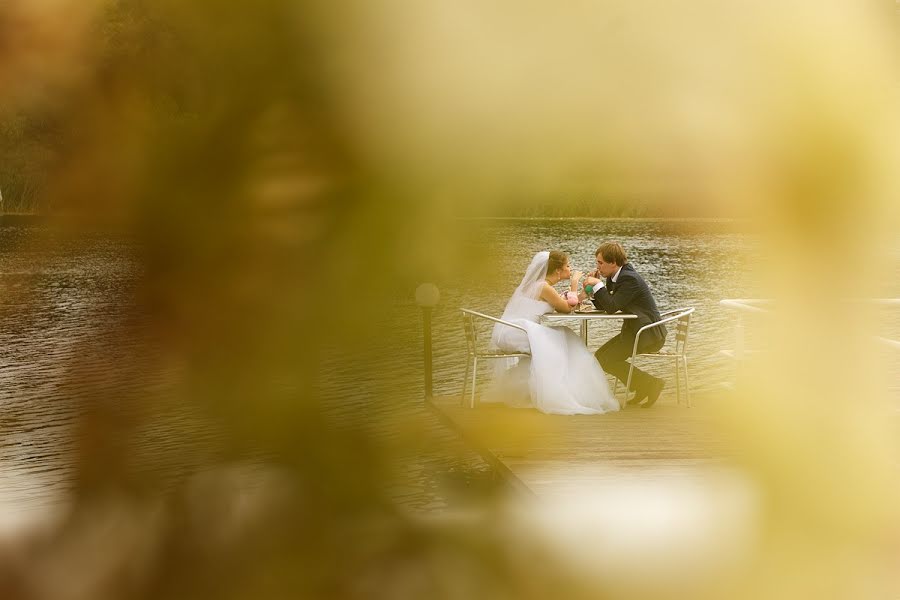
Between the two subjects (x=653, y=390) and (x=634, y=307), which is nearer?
(x=653, y=390)

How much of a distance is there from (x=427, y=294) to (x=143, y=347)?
0.22 meters

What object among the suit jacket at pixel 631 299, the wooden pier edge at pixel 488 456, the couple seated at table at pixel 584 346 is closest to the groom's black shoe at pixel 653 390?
the couple seated at table at pixel 584 346

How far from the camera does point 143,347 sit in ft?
2.37

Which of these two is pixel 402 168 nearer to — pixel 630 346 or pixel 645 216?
pixel 645 216

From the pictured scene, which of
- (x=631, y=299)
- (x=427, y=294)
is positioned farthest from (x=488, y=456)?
(x=631, y=299)

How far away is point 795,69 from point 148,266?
1.56ft

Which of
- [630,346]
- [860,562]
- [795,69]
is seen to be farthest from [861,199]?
[630,346]

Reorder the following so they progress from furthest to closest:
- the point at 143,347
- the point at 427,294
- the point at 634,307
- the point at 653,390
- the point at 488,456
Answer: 1. the point at 634,307
2. the point at 653,390
3. the point at 488,456
4. the point at 427,294
5. the point at 143,347

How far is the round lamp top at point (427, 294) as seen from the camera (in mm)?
793

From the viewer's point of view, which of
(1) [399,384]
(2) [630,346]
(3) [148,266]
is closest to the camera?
(3) [148,266]

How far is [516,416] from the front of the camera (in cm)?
106

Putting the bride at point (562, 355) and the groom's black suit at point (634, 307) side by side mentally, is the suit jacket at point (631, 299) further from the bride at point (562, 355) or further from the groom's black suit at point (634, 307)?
the bride at point (562, 355)

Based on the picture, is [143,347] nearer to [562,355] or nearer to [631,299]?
[562,355]

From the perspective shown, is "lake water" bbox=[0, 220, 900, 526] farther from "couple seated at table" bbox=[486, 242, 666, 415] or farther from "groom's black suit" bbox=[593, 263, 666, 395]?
"groom's black suit" bbox=[593, 263, 666, 395]
